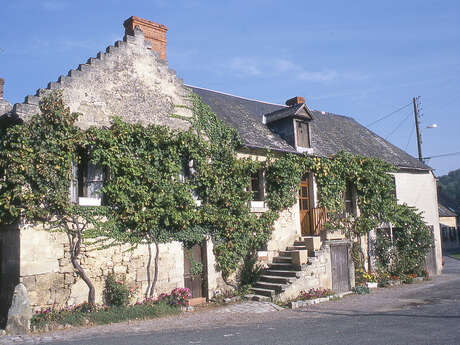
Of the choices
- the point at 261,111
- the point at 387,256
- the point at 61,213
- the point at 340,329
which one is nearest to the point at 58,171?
the point at 61,213

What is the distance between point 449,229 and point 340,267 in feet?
97.0

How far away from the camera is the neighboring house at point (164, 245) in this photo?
1049cm

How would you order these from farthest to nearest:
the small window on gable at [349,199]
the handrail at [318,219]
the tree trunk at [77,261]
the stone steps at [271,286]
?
the small window on gable at [349,199] → the handrail at [318,219] → the stone steps at [271,286] → the tree trunk at [77,261]

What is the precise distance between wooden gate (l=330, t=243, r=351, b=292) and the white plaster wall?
19.9 feet

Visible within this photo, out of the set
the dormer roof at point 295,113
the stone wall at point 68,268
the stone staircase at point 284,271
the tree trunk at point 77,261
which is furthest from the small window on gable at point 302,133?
the tree trunk at point 77,261

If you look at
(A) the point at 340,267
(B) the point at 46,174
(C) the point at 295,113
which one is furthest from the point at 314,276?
(B) the point at 46,174

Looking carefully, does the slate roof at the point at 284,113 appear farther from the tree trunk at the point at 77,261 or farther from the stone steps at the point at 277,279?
the tree trunk at the point at 77,261

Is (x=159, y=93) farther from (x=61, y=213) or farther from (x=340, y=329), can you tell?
(x=340, y=329)

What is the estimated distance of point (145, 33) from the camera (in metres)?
14.5

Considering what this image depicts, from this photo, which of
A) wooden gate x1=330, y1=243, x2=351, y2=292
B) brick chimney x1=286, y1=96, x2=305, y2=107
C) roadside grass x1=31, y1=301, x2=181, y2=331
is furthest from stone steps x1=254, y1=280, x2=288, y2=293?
brick chimney x1=286, y1=96, x2=305, y2=107

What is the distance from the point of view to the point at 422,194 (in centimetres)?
2148

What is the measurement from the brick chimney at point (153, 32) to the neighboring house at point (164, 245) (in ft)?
0.11

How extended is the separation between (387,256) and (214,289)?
895cm

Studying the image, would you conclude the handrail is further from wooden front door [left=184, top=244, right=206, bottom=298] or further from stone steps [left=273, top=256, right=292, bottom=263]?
wooden front door [left=184, top=244, right=206, bottom=298]
